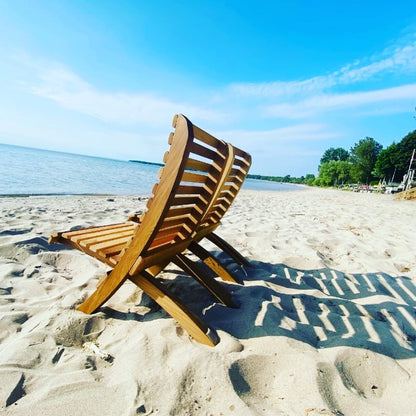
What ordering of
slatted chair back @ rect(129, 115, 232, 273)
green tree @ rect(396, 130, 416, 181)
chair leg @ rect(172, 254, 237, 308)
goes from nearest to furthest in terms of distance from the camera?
slatted chair back @ rect(129, 115, 232, 273) → chair leg @ rect(172, 254, 237, 308) → green tree @ rect(396, 130, 416, 181)

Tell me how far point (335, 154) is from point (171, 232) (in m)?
98.1

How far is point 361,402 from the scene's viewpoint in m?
1.36

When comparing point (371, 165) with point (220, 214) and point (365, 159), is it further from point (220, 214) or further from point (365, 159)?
point (220, 214)

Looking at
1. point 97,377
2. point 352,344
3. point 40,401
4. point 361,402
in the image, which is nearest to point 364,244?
point 352,344

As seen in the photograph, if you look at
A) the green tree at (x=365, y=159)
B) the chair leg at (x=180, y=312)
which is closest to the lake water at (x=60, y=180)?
the chair leg at (x=180, y=312)

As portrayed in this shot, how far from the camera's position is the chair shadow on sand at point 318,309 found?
1893mm

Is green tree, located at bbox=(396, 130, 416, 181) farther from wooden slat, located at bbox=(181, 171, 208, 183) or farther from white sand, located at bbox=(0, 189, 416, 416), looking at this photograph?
wooden slat, located at bbox=(181, 171, 208, 183)

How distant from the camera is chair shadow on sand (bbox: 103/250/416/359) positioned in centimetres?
189

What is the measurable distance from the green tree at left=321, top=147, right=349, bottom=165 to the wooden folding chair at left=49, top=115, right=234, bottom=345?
3793 inches

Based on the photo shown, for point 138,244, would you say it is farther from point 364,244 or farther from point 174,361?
point 364,244

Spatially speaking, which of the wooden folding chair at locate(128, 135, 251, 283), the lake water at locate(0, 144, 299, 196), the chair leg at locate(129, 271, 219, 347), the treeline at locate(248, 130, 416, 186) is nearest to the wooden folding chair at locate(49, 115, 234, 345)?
the chair leg at locate(129, 271, 219, 347)

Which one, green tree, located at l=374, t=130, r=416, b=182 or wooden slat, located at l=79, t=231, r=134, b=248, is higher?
green tree, located at l=374, t=130, r=416, b=182

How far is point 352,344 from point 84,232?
7.67 feet

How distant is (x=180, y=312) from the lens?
1790 mm
